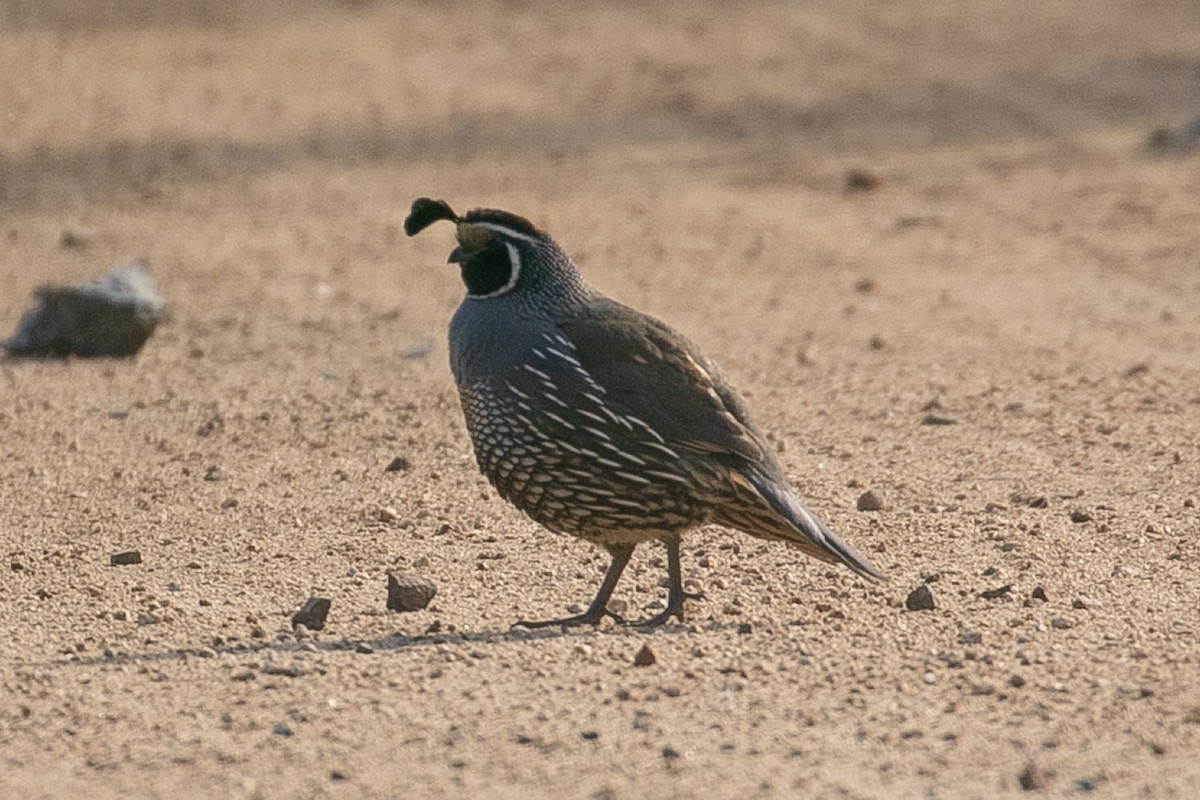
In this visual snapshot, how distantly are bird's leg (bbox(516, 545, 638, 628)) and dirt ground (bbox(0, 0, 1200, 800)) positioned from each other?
124 millimetres

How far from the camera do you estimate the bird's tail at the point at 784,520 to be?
6.14 meters

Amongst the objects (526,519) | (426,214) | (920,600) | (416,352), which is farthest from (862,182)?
(920,600)

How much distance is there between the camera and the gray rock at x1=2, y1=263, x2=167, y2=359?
10.2m

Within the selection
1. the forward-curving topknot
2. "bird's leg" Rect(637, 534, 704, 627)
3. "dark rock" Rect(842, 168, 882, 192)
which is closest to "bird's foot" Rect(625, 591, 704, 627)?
"bird's leg" Rect(637, 534, 704, 627)

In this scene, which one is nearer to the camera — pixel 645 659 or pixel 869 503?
pixel 645 659

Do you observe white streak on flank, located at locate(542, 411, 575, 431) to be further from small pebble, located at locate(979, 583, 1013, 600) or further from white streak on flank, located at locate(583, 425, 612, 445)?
small pebble, located at locate(979, 583, 1013, 600)

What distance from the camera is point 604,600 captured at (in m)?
6.39

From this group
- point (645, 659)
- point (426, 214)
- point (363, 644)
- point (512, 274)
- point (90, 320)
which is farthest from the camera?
point (90, 320)

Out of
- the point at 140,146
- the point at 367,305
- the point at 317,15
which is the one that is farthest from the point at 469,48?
the point at 367,305

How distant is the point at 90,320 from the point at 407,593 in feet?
14.4

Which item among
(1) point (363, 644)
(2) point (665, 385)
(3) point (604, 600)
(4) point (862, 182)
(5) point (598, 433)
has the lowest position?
(1) point (363, 644)

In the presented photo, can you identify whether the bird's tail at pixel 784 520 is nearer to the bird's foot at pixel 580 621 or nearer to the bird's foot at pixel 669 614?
the bird's foot at pixel 669 614

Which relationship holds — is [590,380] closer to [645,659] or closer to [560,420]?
[560,420]

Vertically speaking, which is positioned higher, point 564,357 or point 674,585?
point 564,357
